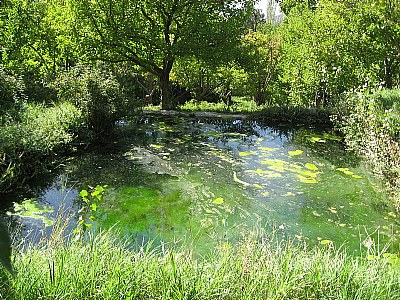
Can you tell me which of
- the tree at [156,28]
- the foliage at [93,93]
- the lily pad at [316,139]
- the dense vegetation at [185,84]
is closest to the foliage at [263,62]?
the dense vegetation at [185,84]

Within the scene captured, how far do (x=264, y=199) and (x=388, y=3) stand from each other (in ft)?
15.2

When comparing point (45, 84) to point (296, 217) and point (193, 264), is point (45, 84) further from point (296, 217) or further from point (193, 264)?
point (193, 264)

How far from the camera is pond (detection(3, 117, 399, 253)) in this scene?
4.45m

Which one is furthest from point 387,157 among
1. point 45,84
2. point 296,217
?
point 45,84

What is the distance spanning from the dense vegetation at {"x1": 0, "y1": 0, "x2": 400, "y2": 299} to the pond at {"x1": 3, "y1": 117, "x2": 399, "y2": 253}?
0.43 meters

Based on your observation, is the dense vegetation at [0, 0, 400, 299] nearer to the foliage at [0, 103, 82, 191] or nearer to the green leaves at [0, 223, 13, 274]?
the foliage at [0, 103, 82, 191]

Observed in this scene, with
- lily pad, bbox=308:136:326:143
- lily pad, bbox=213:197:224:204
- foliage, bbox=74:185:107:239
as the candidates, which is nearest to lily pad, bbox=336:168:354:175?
lily pad, bbox=308:136:326:143

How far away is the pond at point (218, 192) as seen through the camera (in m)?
4.45

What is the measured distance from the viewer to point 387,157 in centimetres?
597

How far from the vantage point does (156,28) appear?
493 inches

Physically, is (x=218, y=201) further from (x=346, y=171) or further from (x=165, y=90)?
(x=165, y=90)

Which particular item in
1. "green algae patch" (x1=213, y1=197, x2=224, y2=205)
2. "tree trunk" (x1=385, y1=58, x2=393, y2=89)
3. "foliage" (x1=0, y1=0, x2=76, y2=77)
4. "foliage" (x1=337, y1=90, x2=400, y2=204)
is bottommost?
"green algae patch" (x1=213, y1=197, x2=224, y2=205)

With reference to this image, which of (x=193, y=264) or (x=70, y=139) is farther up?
(x=70, y=139)

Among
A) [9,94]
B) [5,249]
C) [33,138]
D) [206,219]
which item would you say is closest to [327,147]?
[206,219]
